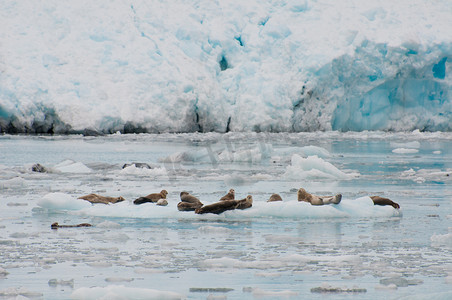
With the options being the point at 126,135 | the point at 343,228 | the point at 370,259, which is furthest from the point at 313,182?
the point at 126,135

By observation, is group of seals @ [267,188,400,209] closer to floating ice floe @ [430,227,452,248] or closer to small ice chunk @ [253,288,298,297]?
floating ice floe @ [430,227,452,248]

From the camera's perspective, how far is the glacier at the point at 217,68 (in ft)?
64.8

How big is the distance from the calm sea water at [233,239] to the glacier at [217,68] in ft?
32.3

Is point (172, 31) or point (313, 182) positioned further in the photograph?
point (172, 31)

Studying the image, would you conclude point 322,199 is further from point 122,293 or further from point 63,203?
point 122,293

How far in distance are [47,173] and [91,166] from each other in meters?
1.10

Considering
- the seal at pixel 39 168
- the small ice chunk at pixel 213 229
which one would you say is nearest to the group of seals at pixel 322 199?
the small ice chunk at pixel 213 229

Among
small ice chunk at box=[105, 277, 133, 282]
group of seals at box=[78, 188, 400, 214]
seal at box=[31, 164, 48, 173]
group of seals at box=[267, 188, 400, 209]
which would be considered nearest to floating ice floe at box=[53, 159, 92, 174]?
seal at box=[31, 164, 48, 173]

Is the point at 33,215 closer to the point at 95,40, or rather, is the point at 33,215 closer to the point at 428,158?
the point at 428,158

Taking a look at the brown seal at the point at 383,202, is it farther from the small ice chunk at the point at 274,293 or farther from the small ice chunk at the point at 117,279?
the small ice chunk at the point at 117,279

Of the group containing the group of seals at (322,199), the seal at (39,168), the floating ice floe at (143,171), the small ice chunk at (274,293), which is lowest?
the small ice chunk at (274,293)

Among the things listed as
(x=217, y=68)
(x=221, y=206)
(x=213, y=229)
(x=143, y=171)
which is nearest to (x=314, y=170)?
(x=143, y=171)

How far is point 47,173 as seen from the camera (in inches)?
405

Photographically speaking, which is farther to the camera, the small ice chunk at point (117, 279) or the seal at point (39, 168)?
the seal at point (39, 168)
